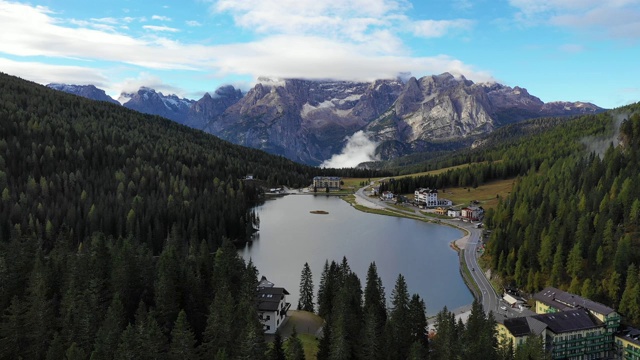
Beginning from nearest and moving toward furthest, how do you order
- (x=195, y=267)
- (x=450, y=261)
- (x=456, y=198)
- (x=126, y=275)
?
(x=126, y=275)
(x=195, y=267)
(x=450, y=261)
(x=456, y=198)

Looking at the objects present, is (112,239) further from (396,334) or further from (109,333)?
(396,334)

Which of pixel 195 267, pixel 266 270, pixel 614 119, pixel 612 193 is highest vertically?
pixel 614 119

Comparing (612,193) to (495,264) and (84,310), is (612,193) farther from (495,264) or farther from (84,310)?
(84,310)

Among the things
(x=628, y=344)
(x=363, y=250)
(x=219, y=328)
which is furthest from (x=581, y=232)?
(x=219, y=328)

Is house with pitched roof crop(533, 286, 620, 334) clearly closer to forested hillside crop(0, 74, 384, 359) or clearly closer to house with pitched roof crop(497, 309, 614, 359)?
house with pitched roof crop(497, 309, 614, 359)

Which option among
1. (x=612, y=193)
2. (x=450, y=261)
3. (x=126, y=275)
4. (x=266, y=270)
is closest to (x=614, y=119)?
(x=612, y=193)

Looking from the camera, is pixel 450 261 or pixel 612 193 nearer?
pixel 612 193

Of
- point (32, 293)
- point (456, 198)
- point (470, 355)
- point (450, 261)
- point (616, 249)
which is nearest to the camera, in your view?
point (470, 355)
